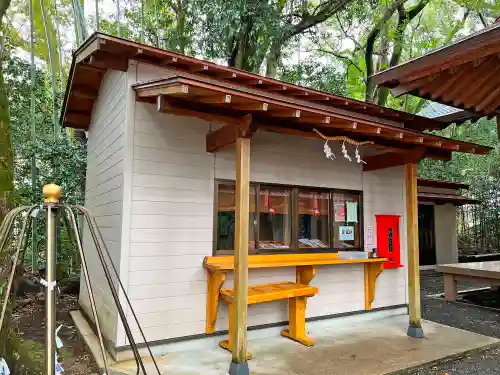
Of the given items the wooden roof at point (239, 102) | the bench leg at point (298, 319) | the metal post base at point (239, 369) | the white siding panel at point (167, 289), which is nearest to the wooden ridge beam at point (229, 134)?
the wooden roof at point (239, 102)

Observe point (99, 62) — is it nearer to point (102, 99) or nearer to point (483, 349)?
point (102, 99)

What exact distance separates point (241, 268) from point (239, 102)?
4.91ft

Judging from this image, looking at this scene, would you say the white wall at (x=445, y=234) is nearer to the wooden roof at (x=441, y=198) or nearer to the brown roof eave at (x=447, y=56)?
the wooden roof at (x=441, y=198)

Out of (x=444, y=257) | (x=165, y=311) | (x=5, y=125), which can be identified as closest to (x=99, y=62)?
(x=5, y=125)

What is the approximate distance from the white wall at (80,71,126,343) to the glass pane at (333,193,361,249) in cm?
290

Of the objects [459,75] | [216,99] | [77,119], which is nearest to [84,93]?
[77,119]

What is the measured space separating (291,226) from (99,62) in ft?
9.60

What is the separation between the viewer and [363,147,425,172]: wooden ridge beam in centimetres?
468

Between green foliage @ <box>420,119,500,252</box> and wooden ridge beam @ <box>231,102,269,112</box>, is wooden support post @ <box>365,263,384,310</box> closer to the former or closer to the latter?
wooden ridge beam @ <box>231,102,269,112</box>

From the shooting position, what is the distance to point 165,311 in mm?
3779

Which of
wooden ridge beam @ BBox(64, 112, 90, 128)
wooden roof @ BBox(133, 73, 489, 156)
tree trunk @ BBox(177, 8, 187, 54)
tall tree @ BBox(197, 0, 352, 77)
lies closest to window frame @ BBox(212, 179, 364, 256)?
wooden roof @ BBox(133, 73, 489, 156)

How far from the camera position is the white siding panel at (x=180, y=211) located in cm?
371

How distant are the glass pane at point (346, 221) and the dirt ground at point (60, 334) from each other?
133 inches

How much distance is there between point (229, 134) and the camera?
3674 millimetres
